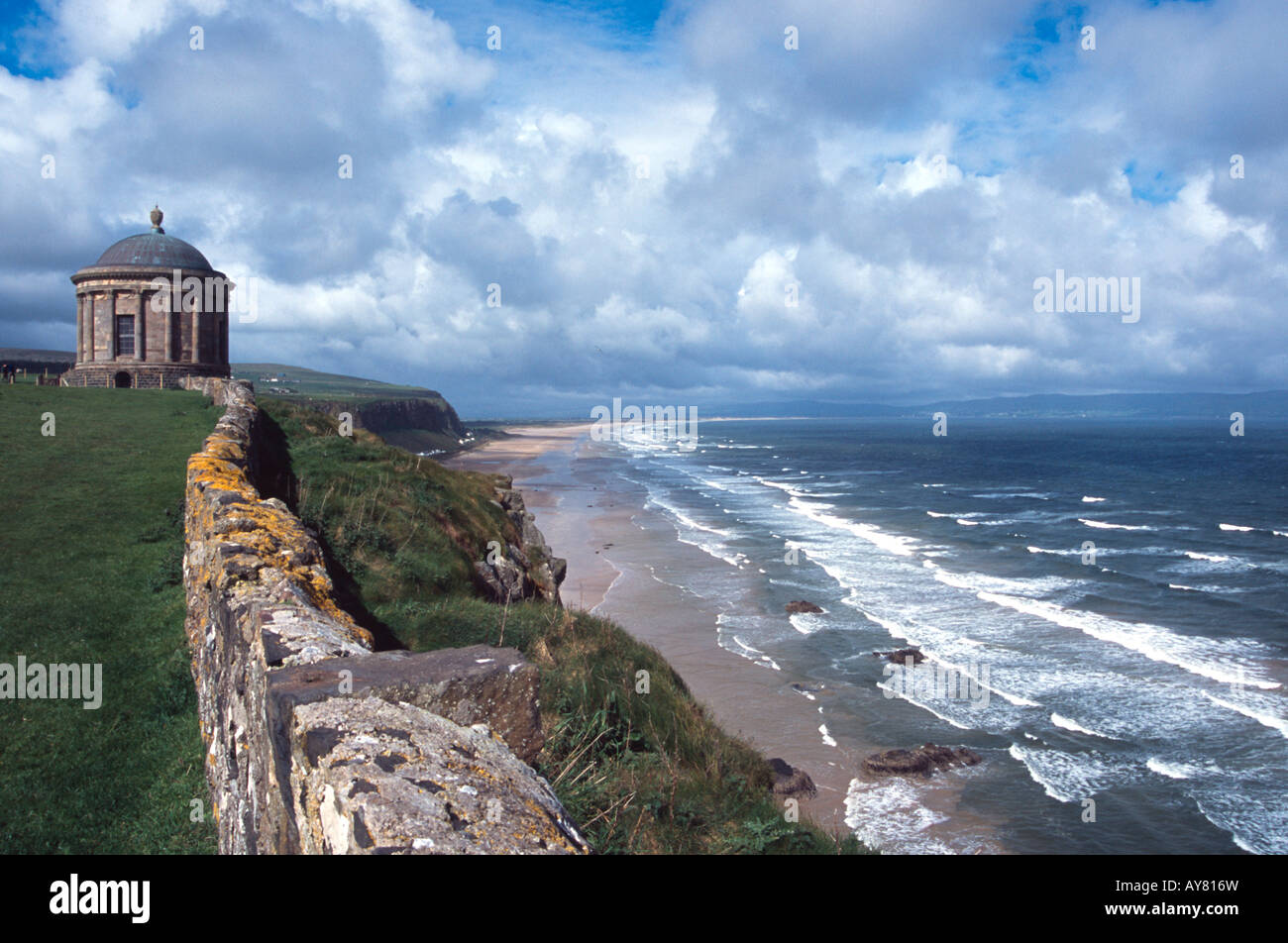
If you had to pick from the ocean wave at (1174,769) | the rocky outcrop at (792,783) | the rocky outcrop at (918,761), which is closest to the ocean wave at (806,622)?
the rocky outcrop at (918,761)

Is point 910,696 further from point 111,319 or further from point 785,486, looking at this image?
point 785,486

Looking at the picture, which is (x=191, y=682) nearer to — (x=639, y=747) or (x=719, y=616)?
(x=639, y=747)

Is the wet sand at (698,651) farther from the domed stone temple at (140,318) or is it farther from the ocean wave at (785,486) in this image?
the domed stone temple at (140,318)

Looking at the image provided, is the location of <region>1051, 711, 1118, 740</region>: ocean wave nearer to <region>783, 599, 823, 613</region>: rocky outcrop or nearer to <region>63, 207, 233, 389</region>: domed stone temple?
<region>783, 599, 823, 613</region>: rocky outcrop

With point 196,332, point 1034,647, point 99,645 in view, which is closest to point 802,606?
point 1034,647
